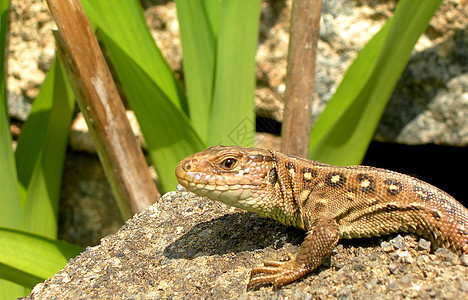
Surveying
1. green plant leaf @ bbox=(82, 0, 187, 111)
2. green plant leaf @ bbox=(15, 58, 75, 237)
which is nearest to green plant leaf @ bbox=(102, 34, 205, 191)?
green plant leaf @ bbox=(82, 0, 187, 111)

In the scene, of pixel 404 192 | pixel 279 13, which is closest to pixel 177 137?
pixel 404 192

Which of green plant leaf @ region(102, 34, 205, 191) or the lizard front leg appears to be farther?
green plant leaf @ region(102, 34, 205, 191)

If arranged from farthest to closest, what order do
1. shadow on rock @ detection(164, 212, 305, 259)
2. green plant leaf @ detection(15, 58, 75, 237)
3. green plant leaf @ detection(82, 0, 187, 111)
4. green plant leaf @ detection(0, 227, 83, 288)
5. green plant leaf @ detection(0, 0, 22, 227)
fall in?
green plant leaf @ detection(15, 58, 75, 237)
green plant leaf @ detection(0, 0, 22, 227)
green plant leaf @ detection(82, 0, 187, 111)
green plant leaf @ detection(0, 227, 83, 288)
shadow on rock @ detection(164, 212, 305, 259)

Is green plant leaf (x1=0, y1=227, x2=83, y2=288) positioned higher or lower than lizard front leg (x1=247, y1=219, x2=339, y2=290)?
lower

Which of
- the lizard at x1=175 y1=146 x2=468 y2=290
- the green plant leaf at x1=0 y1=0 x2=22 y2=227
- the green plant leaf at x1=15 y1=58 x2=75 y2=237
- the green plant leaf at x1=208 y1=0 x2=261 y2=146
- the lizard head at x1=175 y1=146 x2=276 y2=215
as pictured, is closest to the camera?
the lizard at x1=175 y1=146 x2=468 y2=290

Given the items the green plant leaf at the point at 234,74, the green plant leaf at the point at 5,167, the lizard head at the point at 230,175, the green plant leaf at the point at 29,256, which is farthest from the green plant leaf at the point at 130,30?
the green plant leaf at the point at 29,256

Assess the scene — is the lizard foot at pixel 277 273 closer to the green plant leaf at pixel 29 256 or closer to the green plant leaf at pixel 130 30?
the green plant leaf at pixel 130 30

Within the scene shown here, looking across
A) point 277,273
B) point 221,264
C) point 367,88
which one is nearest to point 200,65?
point 367,88

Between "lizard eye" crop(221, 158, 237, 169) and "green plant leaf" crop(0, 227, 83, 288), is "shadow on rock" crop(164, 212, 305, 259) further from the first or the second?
"green plant leaf" crop(0, 227, 83, 288)

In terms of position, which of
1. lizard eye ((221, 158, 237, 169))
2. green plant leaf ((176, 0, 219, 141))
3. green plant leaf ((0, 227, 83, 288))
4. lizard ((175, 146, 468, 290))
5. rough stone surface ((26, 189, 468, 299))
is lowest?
green plant leaf ((0, 227, 83, 288))
